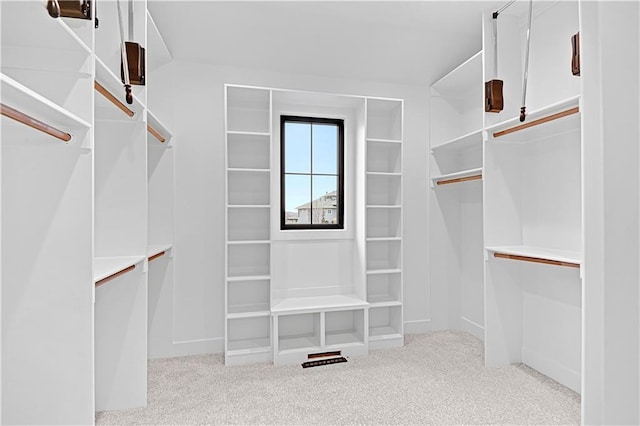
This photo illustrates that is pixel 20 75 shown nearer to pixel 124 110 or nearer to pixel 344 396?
pixel 124 110

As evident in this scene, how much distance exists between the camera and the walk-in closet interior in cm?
144

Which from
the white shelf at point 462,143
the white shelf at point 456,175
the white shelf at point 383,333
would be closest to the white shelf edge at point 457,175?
the white shelf at point 456,175

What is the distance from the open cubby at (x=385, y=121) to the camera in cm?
304

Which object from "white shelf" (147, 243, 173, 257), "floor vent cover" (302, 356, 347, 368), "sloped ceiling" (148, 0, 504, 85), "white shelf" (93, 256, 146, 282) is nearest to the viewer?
"white shelf" (93, 256, 146, 282)

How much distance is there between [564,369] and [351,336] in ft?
4.80

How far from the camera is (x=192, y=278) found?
2.86m

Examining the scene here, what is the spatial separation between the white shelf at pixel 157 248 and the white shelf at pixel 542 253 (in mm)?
2232

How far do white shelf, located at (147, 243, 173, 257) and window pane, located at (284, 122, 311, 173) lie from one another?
3.68 ft

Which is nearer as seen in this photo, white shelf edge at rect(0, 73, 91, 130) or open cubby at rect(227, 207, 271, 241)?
white shelf edge at rect(0, 73, 91, 130)

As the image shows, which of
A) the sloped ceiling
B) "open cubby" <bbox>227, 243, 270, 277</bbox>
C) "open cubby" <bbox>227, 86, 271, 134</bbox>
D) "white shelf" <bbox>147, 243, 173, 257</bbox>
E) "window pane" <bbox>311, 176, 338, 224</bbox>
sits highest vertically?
the sloped ceiling

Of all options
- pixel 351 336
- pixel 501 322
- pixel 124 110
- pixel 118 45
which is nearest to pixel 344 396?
pixel 351 336

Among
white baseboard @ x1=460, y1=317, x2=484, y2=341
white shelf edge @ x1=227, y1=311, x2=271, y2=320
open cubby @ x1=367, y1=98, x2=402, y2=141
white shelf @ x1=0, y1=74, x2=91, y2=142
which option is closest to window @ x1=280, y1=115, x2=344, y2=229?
open cubby @ x1=367, y1=98, x2=402, y2=141

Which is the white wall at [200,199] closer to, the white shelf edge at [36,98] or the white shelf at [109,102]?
the white shelf at [109,102]

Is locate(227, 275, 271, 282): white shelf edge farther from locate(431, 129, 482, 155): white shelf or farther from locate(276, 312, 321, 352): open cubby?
locate(431, 129, 482, 155): white shelf
